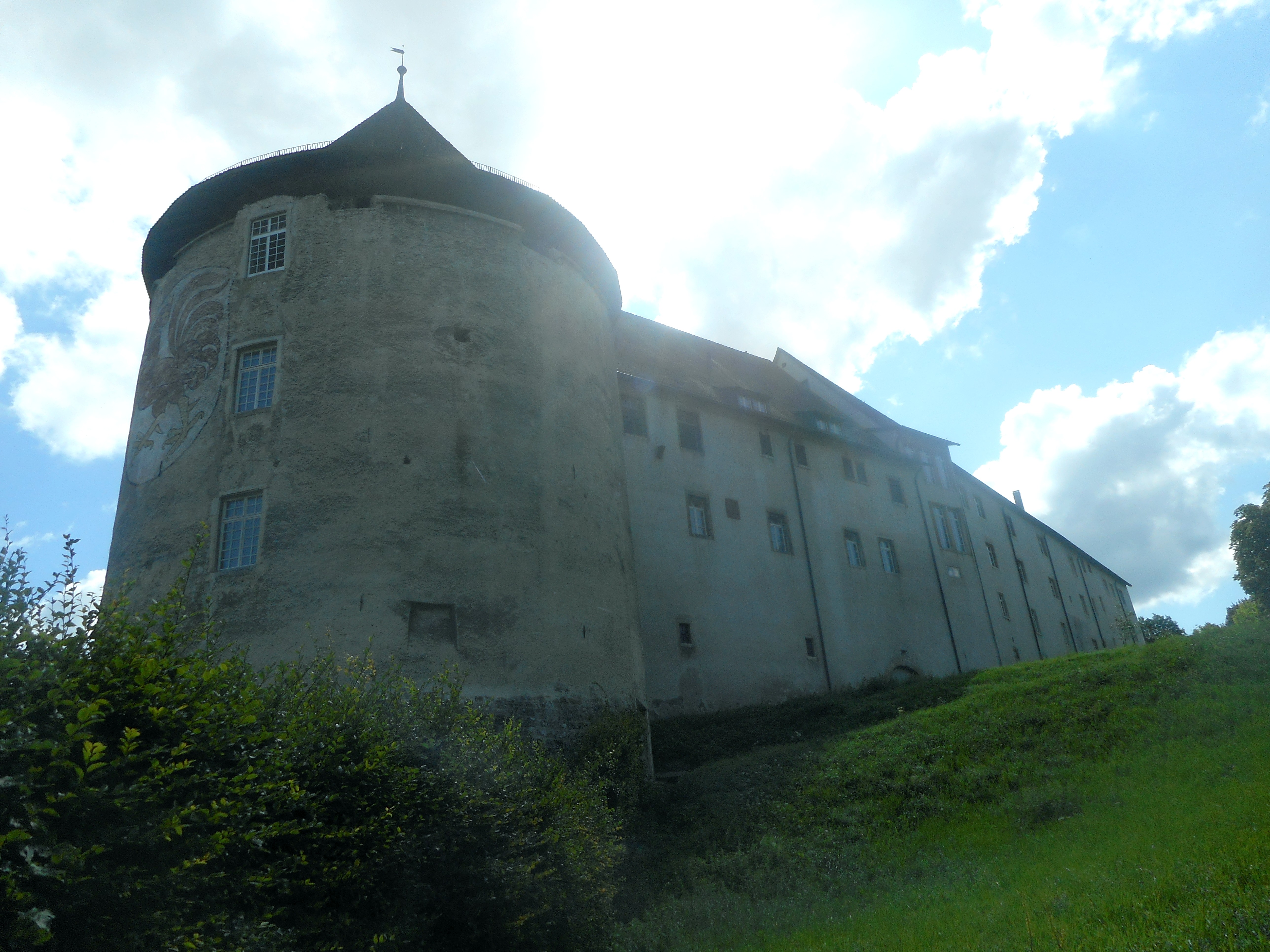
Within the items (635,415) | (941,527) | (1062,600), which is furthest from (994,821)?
(1062,600)

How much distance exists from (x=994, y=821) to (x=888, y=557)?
21.8 m

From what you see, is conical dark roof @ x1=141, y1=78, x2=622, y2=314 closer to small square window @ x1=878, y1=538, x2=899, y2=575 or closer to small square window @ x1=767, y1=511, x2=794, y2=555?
small square window @ x1=767, y1=511, x2=794, y2=555

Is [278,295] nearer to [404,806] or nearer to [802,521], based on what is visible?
[404,806]

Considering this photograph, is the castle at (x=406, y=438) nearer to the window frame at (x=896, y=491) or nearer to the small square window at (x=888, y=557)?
the small square window at (x=888, y=557)

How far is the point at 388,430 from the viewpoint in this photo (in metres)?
16.9

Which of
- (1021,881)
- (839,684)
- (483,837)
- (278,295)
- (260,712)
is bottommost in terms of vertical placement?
(1021,881)

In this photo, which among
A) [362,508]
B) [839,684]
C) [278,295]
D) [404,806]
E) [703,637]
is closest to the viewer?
[404,806]

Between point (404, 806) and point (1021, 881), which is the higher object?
point (404, 806)

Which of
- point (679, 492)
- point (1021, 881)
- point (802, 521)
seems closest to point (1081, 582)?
point (802, 521)

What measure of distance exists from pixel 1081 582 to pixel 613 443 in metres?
45.5

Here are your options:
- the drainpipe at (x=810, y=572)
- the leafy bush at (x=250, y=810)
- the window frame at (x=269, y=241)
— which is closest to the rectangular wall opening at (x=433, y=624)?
the leafy bush at (x=250, y=810)

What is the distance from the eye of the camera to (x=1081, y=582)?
56875 mm

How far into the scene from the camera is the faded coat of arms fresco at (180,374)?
17922mm

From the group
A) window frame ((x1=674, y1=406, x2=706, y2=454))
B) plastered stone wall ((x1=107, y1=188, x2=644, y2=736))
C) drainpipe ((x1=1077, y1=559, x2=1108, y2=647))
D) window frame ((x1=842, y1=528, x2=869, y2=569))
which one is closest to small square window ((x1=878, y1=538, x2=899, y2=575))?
window frame ((x1=842, y1=528, x2=869, y2=569))
